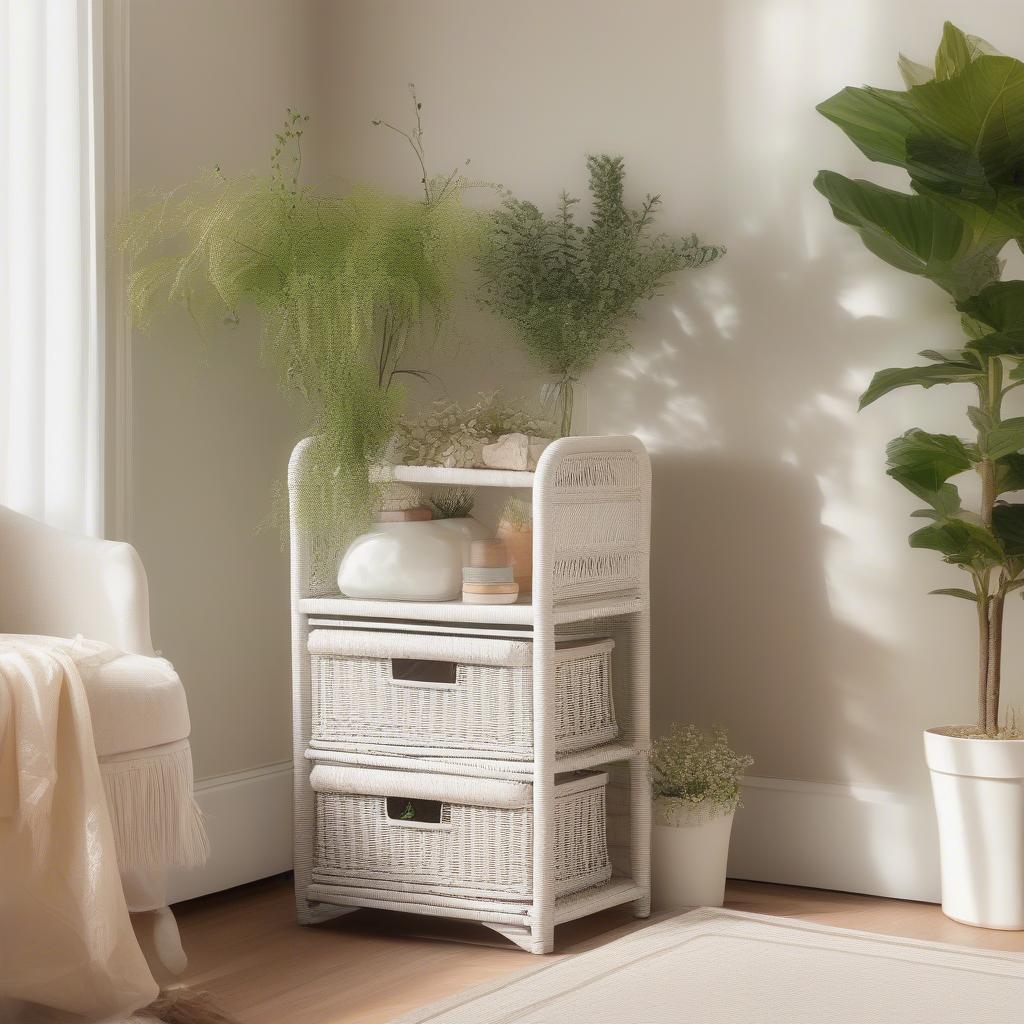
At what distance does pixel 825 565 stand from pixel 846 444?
25 centimetres

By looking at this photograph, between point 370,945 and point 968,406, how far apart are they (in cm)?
151

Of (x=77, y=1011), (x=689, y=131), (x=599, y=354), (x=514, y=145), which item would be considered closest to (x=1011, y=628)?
(x=599, y=354)

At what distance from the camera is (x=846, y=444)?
2973 millimetres

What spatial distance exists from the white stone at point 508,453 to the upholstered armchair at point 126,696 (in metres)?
0.72

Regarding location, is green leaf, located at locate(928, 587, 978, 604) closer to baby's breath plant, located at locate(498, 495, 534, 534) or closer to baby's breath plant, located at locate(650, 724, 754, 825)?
baby's breath plant, located at locate(650, 724, 754, 825)

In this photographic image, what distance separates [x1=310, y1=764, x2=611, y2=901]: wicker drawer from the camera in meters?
2.63

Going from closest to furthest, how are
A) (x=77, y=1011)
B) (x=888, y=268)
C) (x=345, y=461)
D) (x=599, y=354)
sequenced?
(x=77, y=1011) → (x=345, y=461) → (x=888, y=268) → (x=599, y=354)

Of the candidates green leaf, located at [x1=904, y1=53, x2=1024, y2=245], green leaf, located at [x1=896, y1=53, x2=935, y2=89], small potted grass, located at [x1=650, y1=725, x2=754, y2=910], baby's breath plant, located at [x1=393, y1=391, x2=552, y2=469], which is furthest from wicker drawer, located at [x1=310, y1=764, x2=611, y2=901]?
green leaf, located at [x1=896, y1=53, x2=935, y2=89]

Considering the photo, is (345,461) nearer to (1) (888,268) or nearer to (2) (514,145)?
(2) (514,145)

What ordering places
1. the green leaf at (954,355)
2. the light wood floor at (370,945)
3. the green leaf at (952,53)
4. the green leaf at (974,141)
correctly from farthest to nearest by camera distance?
the green leaf at (954,355)
the green leaf at (952,53)
the green leaf at (974,141)
the light wood floor at (370,945)

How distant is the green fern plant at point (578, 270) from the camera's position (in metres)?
2.96

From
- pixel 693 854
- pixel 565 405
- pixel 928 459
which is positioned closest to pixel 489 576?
pixel 565 405

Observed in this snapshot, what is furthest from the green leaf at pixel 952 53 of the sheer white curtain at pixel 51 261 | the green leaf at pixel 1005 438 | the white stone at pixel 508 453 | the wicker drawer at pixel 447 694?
the sheer white curtain at pixel 51 261

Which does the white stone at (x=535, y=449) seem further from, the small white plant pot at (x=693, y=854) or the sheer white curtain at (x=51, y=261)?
the sheer white curtain at (x=51, y=261)
